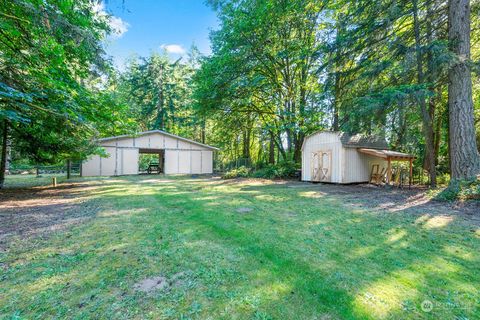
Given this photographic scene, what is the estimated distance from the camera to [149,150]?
2014 cm

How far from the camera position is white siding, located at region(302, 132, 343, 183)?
11.5 meters

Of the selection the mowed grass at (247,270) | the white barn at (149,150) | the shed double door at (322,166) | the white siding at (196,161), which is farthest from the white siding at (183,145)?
the mowed grass at (247,270)

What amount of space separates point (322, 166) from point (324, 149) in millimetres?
942

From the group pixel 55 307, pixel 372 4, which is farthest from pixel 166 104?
pixel 55 307

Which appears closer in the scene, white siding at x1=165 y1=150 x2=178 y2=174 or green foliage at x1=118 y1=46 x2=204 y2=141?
white siding at x1=165 y1=150 x2=178 y2=174

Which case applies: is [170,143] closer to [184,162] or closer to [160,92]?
[184,162]

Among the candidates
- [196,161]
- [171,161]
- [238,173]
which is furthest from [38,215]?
[196,161]

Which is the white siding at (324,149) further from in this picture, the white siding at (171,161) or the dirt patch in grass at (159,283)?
the white siding at (171,161)

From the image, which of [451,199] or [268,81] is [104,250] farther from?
[268,81]

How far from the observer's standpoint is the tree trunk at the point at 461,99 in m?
7.08

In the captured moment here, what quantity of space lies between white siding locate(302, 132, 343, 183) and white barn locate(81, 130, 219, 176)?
11049 mm

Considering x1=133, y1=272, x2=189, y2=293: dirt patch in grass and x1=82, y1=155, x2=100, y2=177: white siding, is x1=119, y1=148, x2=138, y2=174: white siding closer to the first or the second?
x1=82, y1=155, x2=100, y2=177: white siding

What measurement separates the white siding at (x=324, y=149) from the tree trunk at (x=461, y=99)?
4.48 metres

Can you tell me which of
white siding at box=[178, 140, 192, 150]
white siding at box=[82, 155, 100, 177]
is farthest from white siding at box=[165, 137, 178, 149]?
white siding at box=[82, 155, 100, 177]
